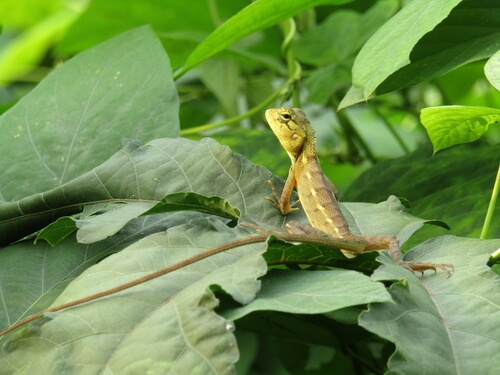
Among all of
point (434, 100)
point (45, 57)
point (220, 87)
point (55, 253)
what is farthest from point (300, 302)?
point (434, 100)

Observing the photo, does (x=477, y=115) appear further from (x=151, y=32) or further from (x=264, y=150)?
(x=264, y=150)

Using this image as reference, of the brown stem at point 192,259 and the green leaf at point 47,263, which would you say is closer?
the brown stem at point 192,259

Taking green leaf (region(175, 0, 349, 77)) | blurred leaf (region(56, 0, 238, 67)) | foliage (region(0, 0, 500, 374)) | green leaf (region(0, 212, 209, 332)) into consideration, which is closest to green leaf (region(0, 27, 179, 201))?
foliage (region(0, 0, 500, 374))

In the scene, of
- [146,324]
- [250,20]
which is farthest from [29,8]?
[146,324]

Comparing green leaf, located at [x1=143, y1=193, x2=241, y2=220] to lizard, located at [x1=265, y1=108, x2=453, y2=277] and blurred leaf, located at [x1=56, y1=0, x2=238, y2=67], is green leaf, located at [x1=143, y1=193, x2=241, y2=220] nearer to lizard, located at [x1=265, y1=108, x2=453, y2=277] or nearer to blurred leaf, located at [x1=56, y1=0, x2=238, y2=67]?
lizard, located at [x1=265, y1=108, x2=453, y2=277]

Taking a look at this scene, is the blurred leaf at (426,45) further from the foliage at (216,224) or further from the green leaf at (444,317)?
the green leaf at (444,317)

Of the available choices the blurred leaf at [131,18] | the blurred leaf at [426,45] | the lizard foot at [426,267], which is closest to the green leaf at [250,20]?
the blurred leaf at [426,45]

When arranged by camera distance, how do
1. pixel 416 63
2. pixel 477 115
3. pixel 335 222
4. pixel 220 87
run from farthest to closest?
pixel 220 87
pixel 335 222
pixel 416 63
pixel 477 115
